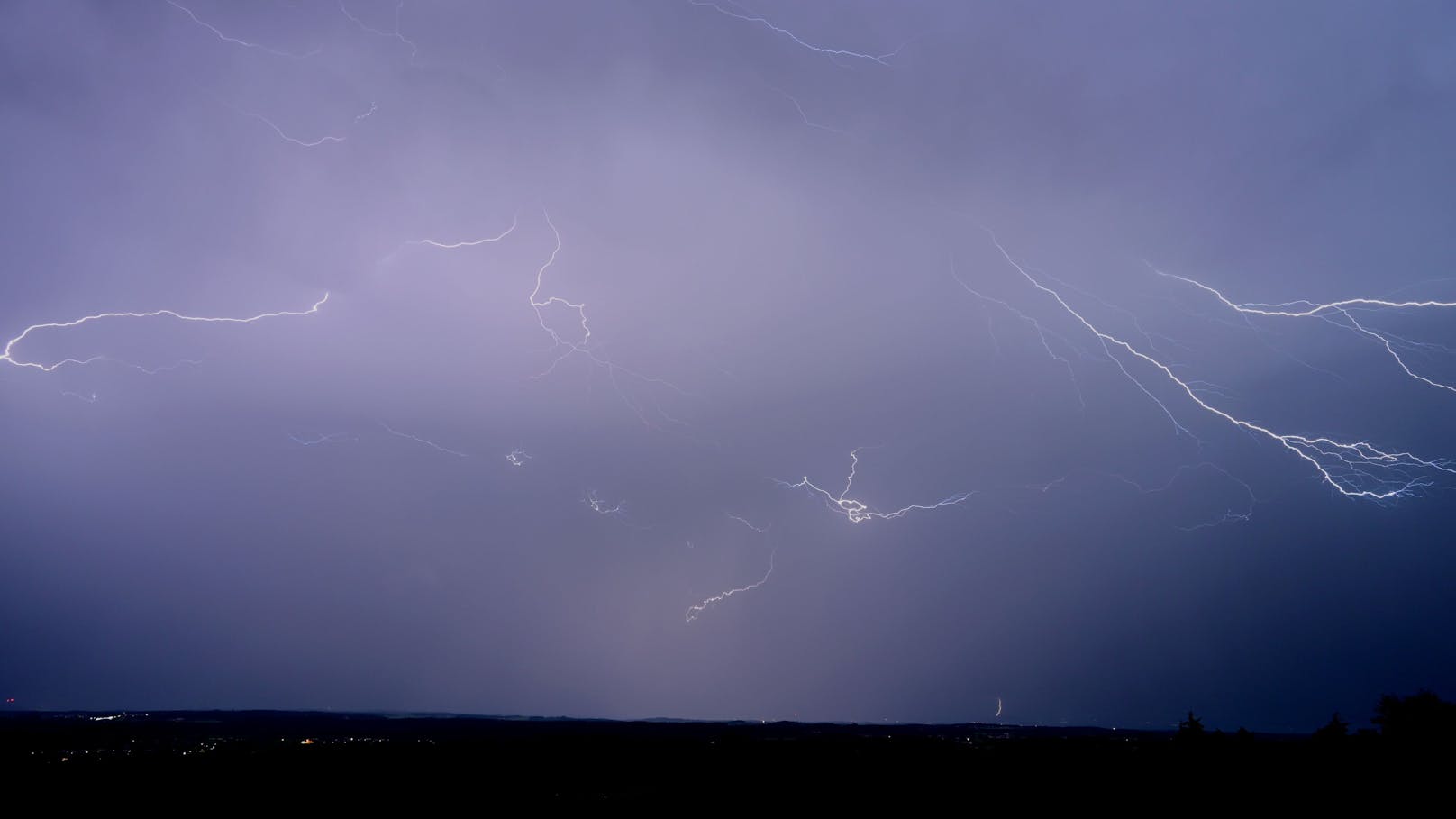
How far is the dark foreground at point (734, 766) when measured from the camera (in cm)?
2527

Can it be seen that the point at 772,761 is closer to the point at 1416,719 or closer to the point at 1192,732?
the point at 1192,732

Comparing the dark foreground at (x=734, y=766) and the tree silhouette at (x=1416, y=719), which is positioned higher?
the tree silhouette at (x=1416, y=719)

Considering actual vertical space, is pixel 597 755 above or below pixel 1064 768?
below

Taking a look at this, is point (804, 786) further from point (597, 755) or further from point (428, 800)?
point (597, 755)

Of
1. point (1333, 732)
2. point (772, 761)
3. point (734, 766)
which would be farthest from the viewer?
point (772, 761)

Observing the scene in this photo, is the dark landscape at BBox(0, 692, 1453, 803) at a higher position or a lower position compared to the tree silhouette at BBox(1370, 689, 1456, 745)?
lower

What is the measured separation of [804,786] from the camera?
3319cm

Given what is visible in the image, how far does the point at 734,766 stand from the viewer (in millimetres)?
41094

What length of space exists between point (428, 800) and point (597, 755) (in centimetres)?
1963

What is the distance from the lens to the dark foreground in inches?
995

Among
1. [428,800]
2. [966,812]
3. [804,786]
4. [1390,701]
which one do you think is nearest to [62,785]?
[428,800]

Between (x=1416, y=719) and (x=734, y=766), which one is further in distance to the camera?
(x=734, y=766)

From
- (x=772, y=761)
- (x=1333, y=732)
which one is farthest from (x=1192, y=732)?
(x=772, y=761)

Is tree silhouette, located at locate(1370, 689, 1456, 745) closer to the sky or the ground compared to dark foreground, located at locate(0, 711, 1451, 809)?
closer to the sky
